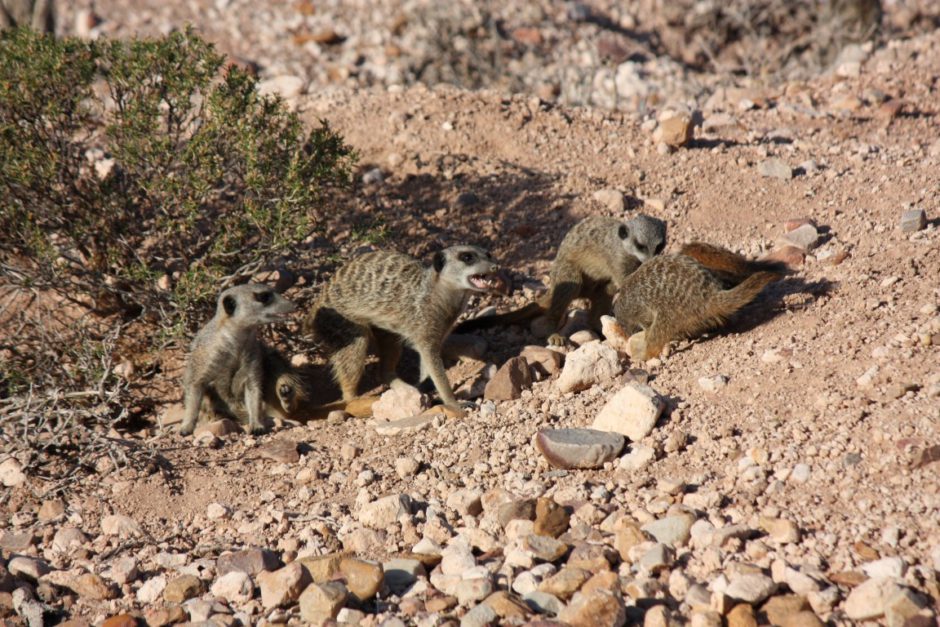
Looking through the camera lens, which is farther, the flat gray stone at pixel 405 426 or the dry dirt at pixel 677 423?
the flat gray stone at pixel 405 426

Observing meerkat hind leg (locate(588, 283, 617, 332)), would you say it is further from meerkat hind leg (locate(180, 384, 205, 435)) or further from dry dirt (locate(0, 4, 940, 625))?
meerkat hind leg (locate(180, 384, 205, 435))

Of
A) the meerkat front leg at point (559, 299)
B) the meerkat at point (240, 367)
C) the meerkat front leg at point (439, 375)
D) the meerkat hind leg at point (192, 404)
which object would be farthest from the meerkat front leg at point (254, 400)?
the meerkat front leg at point (559, 299)

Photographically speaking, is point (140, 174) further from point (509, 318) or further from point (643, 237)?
point (643, 237)

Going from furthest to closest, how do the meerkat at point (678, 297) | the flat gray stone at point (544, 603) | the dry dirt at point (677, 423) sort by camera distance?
the meerkat at point (678, 297) < the dry dirt at point (677, 423) < the flat gray stone at point (544, 603)

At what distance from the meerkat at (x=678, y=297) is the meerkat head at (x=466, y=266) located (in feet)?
2.36

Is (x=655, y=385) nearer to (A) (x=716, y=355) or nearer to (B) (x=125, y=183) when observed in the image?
(A) (x=716, y=355)

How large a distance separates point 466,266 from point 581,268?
941mm

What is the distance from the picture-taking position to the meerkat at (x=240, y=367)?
471cm

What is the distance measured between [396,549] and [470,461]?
66cm

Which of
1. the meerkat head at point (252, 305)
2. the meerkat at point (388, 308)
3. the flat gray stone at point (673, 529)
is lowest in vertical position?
the flat gray stone at point (673, 529)

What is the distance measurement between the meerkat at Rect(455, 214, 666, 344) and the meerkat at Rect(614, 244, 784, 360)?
0.53 meters

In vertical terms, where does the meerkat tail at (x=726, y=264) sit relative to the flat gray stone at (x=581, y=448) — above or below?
above

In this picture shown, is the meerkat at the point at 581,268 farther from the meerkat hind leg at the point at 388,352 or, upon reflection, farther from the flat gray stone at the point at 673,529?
the flat gray stone at the point at 673,529

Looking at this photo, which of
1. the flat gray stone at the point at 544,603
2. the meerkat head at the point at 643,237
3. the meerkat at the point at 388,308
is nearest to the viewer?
the flat gray stone at the point at 544,603
